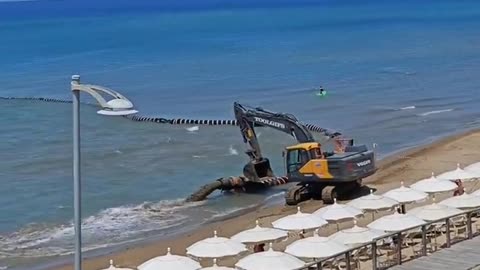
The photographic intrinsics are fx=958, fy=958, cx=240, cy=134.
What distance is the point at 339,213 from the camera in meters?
22.5

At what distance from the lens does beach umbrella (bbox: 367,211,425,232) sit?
20000mm

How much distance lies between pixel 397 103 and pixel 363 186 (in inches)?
1027

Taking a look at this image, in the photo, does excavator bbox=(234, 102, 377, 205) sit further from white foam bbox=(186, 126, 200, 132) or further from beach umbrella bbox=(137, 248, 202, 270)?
white foam bbox=(186, 126, 200, 132)

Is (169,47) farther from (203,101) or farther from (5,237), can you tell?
(5,237)

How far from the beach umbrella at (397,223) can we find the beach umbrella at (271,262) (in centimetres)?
283

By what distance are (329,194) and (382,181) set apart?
472 cm

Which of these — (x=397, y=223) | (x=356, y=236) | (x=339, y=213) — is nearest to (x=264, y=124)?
(x=339, y=213)

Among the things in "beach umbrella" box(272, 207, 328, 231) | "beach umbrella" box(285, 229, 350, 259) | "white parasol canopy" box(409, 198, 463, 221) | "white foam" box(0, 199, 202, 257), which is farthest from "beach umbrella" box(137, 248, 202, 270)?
"white foam" box(0, 199, 202, 257)

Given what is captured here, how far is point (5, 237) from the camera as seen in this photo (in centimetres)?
2958

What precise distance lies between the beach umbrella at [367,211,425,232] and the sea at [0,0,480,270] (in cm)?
969

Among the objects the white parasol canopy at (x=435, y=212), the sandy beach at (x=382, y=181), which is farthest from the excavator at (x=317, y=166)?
the white parasol canopy at (x=435, y=212)

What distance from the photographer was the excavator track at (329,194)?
97.0ft

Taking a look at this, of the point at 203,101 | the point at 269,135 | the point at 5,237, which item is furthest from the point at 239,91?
the point at 5,237

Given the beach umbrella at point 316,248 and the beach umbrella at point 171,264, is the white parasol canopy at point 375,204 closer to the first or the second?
the beach umbrella at point 316,248
